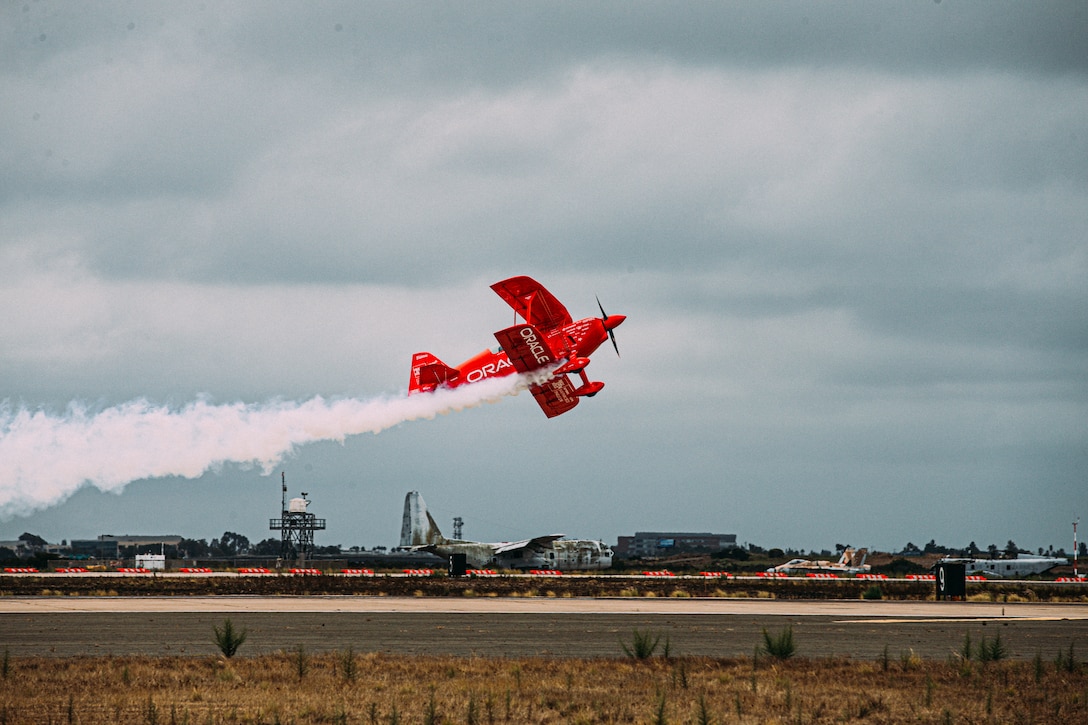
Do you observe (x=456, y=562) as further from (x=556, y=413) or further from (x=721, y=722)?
(x=721, y=722)

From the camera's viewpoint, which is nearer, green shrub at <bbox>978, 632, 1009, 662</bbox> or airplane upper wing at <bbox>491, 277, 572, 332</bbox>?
green shrub at <bbox>978, 632, 1009, 662</bbox>

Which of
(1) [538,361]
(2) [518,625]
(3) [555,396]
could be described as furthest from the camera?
(3) [555,396]

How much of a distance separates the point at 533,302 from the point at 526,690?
3141cm

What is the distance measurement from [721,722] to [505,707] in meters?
3.72

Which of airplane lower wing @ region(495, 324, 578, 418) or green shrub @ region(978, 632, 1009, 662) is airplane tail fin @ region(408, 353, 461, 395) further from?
green shrub @ region(978, 632, 1009, 662)

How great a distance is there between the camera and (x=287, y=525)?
119m

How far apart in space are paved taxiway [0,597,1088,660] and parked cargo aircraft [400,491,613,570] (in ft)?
127

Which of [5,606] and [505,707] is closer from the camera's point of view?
[505,707]

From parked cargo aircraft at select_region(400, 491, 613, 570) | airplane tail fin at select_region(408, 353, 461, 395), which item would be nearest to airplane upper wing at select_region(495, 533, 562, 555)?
parked cargo aircraft at select_region(400, 491, 613, 570)

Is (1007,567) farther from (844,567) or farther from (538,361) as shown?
(538,361)

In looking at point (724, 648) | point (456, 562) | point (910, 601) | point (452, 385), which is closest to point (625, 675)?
point (724, 648)

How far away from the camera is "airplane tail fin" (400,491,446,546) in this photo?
89.4m

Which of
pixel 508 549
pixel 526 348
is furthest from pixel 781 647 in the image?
pixel 508 549

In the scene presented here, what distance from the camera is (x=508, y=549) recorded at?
87.2 metres
